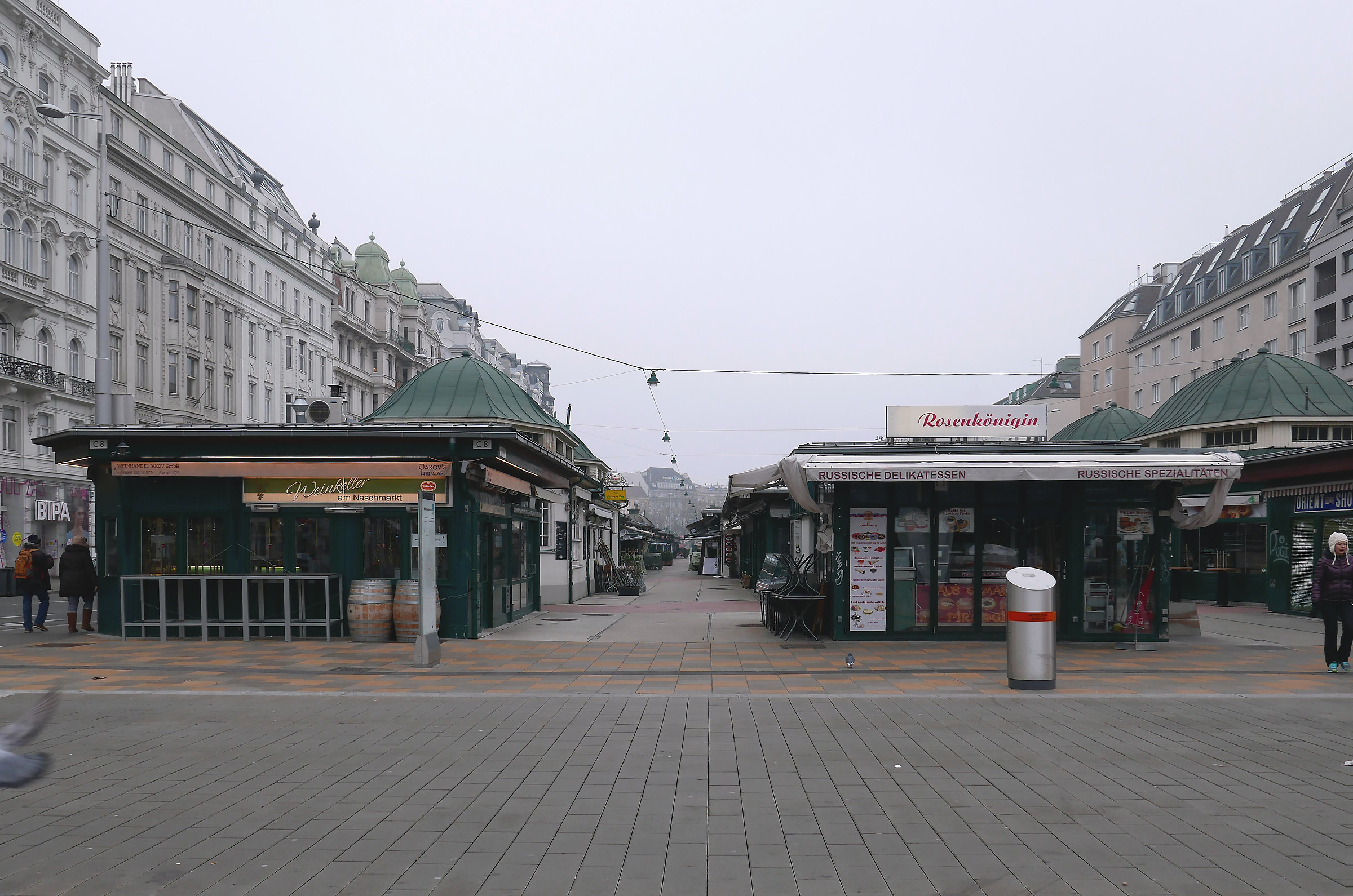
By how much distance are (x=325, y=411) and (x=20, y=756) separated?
57.9ft

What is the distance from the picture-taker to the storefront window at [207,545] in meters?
14.9

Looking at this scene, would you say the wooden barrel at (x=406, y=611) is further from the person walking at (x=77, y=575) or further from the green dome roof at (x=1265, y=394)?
the green dome roof at (x=1265, y=394)

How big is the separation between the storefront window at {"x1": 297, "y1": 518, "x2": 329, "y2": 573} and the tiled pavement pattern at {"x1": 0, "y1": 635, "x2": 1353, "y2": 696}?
1.40 m

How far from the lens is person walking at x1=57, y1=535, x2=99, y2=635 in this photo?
15.1 metres

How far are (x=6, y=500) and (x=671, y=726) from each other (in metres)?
32.1

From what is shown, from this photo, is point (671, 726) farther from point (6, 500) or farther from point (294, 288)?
point (294, 288)

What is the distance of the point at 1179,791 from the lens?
6.00 meters

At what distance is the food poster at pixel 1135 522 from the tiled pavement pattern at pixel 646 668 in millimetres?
1681

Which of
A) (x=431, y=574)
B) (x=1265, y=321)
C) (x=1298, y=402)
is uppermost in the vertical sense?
(x=1265, y=321)

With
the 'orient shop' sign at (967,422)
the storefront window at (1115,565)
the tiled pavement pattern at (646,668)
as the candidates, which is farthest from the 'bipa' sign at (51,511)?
the storefront window at (1115,565)

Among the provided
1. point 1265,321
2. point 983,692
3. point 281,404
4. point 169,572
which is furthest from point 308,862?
point 1265,321

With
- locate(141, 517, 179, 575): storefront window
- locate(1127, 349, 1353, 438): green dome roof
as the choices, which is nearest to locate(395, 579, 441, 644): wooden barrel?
locate(141, 517, 179, 575): storefront window

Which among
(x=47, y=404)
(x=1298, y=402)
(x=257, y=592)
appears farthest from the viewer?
(x=47, y=404)

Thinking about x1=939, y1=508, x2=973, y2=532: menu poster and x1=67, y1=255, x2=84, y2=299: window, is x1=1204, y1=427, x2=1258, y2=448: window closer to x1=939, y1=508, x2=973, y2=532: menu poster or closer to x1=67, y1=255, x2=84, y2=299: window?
x1=939, y1=508, x2=973, y2=532: menu poster
